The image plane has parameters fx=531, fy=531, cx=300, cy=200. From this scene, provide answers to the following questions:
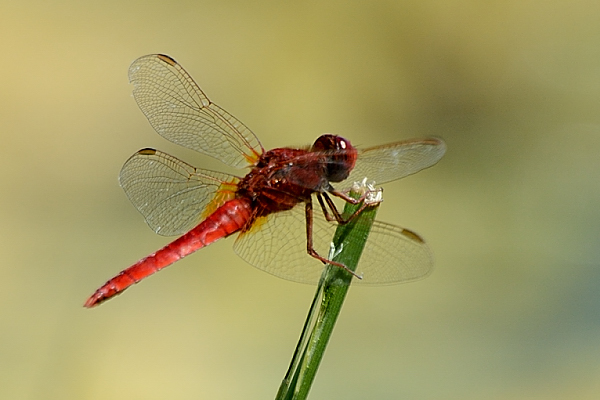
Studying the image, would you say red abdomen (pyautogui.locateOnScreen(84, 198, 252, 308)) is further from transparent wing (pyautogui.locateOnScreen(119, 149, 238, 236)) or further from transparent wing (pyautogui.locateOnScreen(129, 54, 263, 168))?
transparent wing (pyautogui.locateOnScreen(129, 54, 263, 168))

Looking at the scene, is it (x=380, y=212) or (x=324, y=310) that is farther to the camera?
(x=380, y=212)

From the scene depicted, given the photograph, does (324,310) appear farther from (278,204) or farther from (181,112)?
(181,112)

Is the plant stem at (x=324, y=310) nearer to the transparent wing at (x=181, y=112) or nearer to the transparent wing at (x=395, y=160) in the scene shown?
the transparent wing at (x=395, y=160)

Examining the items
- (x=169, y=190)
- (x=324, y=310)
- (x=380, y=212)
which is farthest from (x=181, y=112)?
(x=380, y=212)

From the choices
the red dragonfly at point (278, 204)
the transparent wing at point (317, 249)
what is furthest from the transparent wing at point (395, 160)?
the transparent wing at point (317, 249)

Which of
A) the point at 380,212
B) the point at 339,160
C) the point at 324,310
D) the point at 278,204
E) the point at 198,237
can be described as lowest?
the point at 324,310
